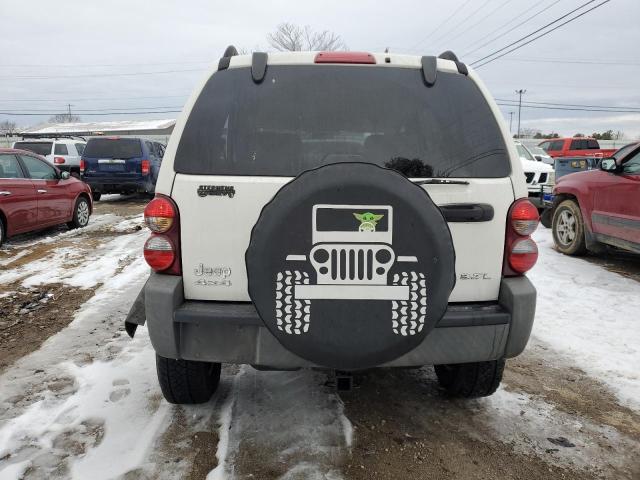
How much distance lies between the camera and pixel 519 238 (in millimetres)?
2443

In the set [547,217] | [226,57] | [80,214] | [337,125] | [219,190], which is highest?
[226,57]

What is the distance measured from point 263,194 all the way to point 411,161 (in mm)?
756

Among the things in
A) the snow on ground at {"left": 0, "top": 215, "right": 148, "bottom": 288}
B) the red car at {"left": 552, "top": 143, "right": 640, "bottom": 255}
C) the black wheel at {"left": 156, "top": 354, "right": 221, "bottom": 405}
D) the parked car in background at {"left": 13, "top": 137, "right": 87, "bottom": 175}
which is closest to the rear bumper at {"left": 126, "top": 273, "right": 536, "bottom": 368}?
the black wheel at {"left": 156, "top": 354, "right": 221, "bottom": 405}

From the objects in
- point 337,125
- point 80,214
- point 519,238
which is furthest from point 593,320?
point 80,214

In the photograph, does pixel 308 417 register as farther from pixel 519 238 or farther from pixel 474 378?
pixel 519 238

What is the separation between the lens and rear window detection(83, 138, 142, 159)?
1399 centimetres

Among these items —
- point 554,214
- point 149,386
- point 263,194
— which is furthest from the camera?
point 554,214

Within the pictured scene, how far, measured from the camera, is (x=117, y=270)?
21.0 ft

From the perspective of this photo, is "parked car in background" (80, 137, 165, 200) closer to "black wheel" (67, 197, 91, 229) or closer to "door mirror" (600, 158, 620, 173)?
"black wheel" (67, 197, 91, 229)

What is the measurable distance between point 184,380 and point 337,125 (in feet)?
5.52

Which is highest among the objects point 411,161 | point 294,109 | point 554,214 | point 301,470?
point 294,109

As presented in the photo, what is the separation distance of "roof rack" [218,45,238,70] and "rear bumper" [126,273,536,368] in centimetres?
116

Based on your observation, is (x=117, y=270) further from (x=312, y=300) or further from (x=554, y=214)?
(x=554, y=214)

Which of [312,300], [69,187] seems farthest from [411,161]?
[69,187]
